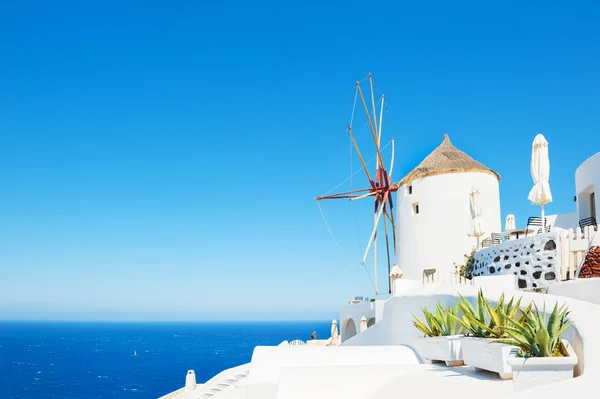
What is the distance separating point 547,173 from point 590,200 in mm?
4105

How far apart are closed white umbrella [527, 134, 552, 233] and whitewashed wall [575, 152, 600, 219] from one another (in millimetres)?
1666

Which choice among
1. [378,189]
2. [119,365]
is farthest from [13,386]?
[378,189]

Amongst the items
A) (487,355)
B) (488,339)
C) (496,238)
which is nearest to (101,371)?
(496,238)

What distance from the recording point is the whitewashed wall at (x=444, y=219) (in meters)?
22.0

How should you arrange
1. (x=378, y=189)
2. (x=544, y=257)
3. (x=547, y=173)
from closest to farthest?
(x=544, y=257), (x=547, y=173), (x=378, y=189)

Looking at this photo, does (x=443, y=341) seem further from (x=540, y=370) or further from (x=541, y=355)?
(x=540, y=370)

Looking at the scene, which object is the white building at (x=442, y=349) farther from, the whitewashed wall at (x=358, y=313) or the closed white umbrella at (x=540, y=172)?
the closed white umbrella at (x=540, y=172)

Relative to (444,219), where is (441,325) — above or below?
below

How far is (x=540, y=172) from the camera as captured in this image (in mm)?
13359

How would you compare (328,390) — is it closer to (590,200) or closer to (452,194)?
(590,200)

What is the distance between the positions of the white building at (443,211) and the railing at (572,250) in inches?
387

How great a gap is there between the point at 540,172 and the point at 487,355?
770 cm

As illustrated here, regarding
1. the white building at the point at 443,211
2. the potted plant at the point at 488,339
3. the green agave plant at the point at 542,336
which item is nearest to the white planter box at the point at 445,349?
the potted plant at the point at 488,339

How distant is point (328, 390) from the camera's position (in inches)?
270
